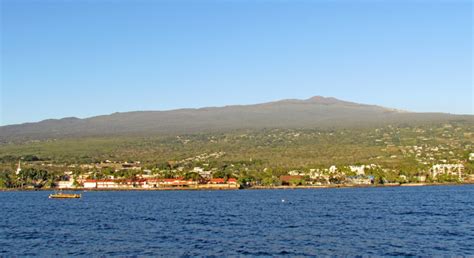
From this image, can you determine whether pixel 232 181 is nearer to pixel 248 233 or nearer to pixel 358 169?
pixel 358 169

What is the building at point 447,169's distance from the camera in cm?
12888

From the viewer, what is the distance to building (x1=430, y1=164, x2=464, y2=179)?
12888 centimetres

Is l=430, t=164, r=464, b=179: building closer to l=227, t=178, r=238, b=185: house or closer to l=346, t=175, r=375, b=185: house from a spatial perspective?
l=346, t=175, r=375, b=185: house

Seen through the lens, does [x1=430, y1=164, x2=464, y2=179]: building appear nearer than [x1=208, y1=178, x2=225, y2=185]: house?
No

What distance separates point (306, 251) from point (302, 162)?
119 meters

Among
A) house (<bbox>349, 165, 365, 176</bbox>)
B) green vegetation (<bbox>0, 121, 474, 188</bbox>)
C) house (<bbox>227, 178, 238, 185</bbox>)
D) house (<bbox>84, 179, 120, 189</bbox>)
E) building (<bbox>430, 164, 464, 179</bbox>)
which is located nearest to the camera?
house (<bbox>227, 178, 238, 185</bbox>)

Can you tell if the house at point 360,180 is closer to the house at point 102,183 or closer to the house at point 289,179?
the house at point 289,179

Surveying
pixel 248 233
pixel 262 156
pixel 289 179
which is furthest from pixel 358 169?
pixel 248 233

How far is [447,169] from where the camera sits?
13175cm

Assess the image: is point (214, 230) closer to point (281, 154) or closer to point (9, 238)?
point (9, 238)

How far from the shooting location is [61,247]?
33.8 metres

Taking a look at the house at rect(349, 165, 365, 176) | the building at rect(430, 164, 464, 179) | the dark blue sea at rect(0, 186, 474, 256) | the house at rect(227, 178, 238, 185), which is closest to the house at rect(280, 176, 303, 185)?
the house at rect(227, 178, 238, 185)

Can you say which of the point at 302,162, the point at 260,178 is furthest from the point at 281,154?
the point at 260,178

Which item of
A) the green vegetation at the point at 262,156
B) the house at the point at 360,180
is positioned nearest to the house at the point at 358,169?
the green vegetation at the point at 262,156
